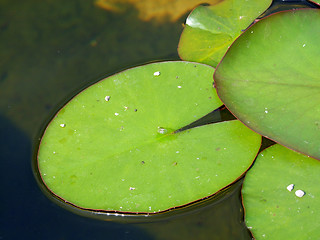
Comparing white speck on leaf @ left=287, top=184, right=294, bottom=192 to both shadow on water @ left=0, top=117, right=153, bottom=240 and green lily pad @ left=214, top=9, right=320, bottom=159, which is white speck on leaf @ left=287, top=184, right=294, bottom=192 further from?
shadow on water @ left=0, top=117, right=153, bottom=240

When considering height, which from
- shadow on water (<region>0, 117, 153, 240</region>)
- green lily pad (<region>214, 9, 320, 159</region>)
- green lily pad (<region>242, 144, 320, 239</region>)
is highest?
green lily pad (<region>214, 9, 320, 159</region>)

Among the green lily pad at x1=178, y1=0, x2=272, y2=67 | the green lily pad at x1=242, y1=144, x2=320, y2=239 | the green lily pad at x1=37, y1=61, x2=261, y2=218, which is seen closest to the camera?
the green lily pad at x1=242, y1=144, x2=320, y2=239

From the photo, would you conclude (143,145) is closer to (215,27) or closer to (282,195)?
(282,195)

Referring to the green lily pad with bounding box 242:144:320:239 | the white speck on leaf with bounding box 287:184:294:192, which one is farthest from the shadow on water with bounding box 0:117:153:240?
the white speck on leaf with bounding box 287:184:294:192

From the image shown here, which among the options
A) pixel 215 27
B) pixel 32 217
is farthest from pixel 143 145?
pixel 215 27

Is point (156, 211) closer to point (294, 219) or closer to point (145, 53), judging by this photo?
point (294, 219)

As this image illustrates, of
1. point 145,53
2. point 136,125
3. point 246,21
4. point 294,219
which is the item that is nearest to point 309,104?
point 294,219

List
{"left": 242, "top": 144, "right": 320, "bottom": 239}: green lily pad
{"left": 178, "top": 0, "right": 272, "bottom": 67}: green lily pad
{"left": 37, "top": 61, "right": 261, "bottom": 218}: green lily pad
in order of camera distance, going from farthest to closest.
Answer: {"left": 178, "top": 0, "right": 272, "bottom": 67}: green lily pad < {"left": 37, "top": 61, "right": 261, "bottom": 218}: green lily pad < {"left": 242, "top": 144, "right": 320, "bottom": 239}: green lily pad
